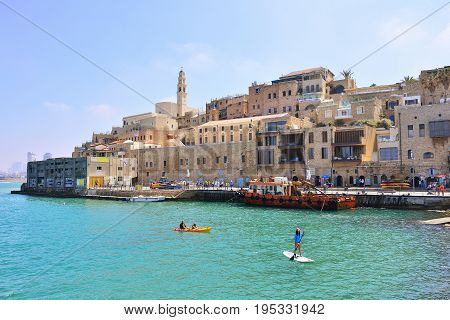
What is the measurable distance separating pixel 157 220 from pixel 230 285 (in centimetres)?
2074

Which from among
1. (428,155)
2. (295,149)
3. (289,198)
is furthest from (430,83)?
(289,198)

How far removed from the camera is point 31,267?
19250 mm

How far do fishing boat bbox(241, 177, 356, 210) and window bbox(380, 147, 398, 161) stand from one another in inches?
468

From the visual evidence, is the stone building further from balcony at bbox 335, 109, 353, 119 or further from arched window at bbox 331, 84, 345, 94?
balcony at bbox 335, 109, 353, 119

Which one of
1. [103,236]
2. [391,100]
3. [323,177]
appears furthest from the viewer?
[391,100]

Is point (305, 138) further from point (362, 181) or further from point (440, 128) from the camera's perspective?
point (440, 128)

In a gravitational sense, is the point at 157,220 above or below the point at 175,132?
below

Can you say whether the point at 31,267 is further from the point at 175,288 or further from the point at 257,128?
the point at 257,128

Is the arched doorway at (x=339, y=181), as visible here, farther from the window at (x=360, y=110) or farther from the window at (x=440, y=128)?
the window at (x=360, y=110)

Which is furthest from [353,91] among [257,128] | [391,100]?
[257,128]

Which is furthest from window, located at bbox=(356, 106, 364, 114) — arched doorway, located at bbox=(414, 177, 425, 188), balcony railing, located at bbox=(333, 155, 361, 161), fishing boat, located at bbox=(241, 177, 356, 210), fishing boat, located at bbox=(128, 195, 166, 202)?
fishing boat, located at bbox=(128, 195, 166, 202)

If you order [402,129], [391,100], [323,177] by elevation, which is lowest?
[323,177]

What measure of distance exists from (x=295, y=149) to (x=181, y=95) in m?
53.9
